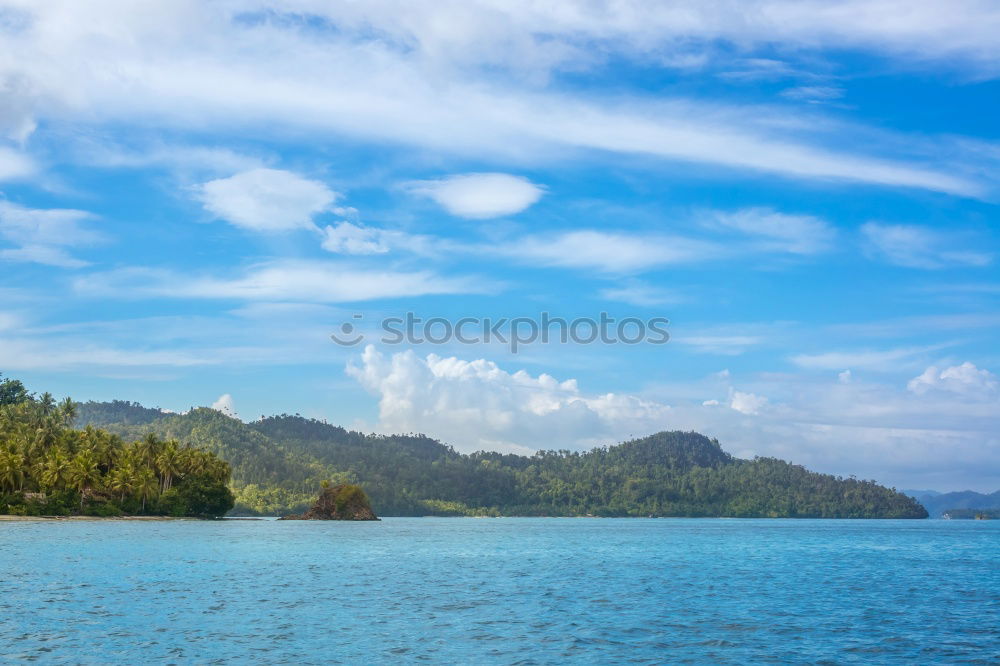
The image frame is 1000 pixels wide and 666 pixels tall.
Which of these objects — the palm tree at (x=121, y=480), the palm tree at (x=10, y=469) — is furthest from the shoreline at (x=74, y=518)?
the palm tree at (x=10, y=469)

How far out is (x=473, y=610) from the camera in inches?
2088

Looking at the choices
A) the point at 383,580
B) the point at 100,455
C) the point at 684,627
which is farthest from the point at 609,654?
the point at 100,455

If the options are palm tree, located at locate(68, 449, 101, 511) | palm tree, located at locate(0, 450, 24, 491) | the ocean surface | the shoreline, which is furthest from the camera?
palm tree, located at locate(68, 449, 101, 511)

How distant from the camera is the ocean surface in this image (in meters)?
39.0

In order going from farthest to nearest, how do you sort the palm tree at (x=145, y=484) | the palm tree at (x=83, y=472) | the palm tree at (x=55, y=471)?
the palm tree at (x=145, y=484) < the palm tree at (x=83, y=472) < the palm tree at (x=55, y=471)

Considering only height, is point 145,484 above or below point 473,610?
above

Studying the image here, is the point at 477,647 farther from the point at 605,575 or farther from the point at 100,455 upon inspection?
the point at 100,455

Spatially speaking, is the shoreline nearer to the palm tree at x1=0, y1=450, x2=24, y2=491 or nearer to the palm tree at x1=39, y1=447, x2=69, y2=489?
the palm tree at x1=39, y1=447, x2=69, y2=489

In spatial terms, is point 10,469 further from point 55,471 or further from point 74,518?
point 74,518

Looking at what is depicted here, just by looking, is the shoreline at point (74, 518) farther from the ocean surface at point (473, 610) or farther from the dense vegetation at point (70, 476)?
the ocean surface at point (473, 610)

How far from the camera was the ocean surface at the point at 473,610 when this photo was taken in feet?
128

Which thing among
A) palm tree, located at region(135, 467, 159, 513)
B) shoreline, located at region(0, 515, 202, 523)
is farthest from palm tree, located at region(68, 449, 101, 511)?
palm tree, located at region(135, 467, 159, 513)

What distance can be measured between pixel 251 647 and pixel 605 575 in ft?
155

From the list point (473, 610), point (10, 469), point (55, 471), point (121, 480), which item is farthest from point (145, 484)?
point (473, 610)
